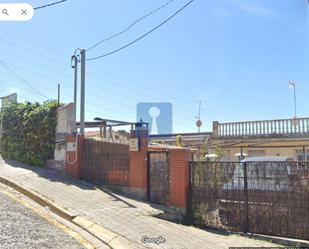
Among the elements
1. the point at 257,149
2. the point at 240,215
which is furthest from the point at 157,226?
the point at 257,149

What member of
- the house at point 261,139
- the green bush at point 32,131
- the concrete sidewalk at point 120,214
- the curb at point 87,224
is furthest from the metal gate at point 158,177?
the house at point 261,139

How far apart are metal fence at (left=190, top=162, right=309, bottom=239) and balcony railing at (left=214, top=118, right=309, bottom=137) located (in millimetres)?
12353

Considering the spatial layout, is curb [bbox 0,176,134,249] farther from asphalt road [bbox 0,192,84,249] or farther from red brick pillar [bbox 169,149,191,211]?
red brick pillar [bbox 169,149,191,211]

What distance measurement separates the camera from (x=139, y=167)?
12.0 meters

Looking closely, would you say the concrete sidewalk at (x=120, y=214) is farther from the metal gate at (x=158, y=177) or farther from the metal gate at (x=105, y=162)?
the metal gate at (x=158, y=177)

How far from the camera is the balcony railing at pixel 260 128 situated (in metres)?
21.7

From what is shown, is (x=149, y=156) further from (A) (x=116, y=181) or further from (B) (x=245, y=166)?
(B) (x=245, y=166)

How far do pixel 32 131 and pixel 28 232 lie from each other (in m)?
7.92

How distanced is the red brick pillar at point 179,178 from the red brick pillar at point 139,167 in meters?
0.98

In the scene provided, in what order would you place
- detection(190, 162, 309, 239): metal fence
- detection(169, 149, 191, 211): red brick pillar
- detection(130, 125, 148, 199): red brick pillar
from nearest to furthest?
detection(190, 162, 309, 239): metal fence
detection(169, 149, 191, 211): red brick pillar
detection(130, 125, 148, 199): red brick pillar

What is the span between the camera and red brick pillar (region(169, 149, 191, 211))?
11.1 metres

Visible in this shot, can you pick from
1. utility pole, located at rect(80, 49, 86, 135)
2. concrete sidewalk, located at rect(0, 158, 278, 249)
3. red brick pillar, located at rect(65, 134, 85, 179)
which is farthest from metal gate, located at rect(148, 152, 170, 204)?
utility pole, located at rect(80, 49, 86, 135)

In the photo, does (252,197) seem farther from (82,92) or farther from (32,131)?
(32,131)

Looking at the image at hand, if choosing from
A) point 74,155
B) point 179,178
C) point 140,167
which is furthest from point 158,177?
point 74,155
